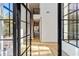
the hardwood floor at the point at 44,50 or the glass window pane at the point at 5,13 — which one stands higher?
the glass window pane at the point at 5,13

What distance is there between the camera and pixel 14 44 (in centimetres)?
182

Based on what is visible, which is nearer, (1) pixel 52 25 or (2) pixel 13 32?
(2) pixel 13 32

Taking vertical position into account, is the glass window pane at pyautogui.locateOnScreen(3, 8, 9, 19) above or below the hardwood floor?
above

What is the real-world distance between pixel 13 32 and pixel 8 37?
5.0 inches

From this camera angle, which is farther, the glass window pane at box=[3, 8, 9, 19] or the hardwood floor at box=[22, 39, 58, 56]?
the hardwood floor at box=[22, 39, 58, 56]

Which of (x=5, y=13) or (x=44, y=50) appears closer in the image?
(x=5, y=13)

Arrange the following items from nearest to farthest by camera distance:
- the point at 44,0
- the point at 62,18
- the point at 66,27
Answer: the point at 44,0 → the point at 62,18 → the point at 66,27

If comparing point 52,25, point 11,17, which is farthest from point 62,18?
point 52,25

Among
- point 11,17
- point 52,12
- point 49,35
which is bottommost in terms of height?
point 49,35

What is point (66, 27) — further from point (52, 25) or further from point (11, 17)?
point (52, 25)

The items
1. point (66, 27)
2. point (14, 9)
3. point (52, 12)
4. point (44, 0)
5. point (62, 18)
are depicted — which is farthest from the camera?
point (52, 12)

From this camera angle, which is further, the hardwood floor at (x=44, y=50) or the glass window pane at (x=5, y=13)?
the hardwood floor at (x=44, y=50)

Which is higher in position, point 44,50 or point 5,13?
point 5,13

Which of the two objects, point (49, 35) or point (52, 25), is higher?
point (52, 25)
